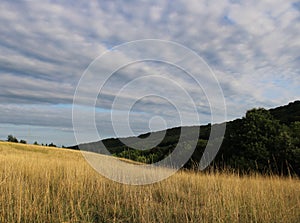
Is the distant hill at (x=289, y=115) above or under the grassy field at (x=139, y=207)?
above

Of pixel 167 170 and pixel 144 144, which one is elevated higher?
pixel 144 144

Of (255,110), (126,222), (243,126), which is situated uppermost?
(255,110)

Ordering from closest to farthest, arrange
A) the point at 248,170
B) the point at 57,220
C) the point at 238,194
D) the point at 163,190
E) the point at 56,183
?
the point at 57,220 → the point at 238,194 → the point at 163,190 → the point at 56,183 → the point at 248,170

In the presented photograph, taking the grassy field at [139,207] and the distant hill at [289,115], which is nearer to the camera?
the grassy field at [139,207]

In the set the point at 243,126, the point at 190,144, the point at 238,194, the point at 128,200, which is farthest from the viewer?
the point at 190,144

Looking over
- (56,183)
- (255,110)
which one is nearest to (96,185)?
(56,183)

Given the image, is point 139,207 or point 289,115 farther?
point 289,115

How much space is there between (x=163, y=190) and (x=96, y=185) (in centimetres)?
181

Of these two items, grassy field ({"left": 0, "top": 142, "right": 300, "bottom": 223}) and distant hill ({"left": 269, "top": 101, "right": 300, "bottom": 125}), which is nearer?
grassy field ({"left": 0, "top": 142, "right": 300, "bottom": 223})

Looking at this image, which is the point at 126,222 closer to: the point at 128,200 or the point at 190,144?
the point at 128,200

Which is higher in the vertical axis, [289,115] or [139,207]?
[289,115]

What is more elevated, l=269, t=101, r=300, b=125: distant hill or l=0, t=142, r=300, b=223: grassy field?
l=269, t=101, r=300, b=125: distant hill

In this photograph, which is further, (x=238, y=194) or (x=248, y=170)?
(x=248, y=170)

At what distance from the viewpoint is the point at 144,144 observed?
11.9m
